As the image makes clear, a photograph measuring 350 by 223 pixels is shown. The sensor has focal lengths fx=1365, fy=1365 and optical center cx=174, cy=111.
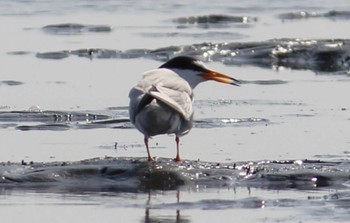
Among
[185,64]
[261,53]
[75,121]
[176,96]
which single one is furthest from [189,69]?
[261,53]

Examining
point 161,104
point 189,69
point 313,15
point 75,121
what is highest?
point 189,69

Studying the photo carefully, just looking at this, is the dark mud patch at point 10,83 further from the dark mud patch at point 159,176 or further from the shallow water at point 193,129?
the dark mud patch at point 159,176

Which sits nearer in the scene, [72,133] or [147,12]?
[72,133]

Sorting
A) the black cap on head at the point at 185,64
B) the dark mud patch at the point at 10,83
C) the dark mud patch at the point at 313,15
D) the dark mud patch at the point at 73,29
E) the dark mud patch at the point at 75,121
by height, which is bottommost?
the dark mud patch at the point at 75,121

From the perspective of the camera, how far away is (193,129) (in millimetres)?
11680

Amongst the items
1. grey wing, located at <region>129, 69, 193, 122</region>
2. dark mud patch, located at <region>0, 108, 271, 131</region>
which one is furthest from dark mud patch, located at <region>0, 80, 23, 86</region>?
grey wing, located at <region>129, 69, 193, 122</region>

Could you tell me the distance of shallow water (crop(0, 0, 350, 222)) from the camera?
8.50 meters

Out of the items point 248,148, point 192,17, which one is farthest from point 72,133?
point 192,17

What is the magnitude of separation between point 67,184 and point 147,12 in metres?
14.3

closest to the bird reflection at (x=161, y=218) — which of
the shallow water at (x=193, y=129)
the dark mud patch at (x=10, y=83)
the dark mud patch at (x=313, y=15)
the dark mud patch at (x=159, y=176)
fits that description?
the shallow water at (x=193, y=129)

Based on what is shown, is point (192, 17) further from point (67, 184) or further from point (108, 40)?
point (67, 184)

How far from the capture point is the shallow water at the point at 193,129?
335 inches

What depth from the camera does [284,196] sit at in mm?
8688

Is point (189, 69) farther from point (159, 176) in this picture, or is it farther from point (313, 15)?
point (313, 15)
